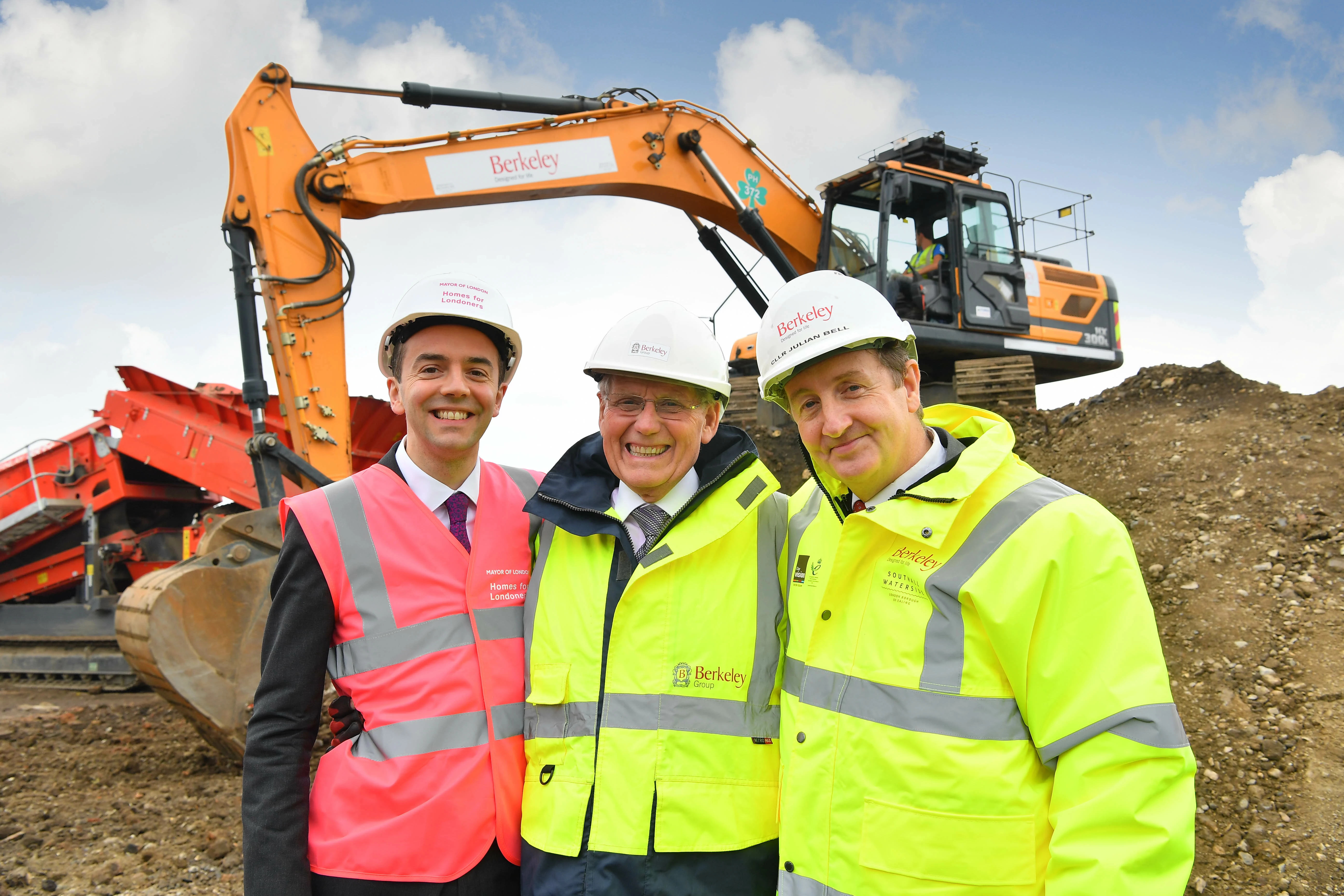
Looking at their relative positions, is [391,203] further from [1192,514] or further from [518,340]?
[1192,514]

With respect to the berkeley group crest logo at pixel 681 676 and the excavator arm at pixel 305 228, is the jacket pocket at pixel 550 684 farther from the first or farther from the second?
the excavator arm at pixel 305 228

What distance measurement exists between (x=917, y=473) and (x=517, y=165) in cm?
572

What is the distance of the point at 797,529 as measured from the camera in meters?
2.32

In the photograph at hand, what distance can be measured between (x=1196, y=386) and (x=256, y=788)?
9.67 m

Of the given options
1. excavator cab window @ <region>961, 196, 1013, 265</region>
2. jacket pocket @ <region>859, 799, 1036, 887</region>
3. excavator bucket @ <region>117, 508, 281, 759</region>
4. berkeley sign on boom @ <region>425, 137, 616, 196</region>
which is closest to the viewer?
jacket pocket @ <region>859, 799, 1036, 887</region>

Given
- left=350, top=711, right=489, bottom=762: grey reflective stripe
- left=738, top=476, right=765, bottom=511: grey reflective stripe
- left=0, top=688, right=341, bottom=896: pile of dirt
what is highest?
left=738, top=476, right=765, bottom=511: grey reflective stripe

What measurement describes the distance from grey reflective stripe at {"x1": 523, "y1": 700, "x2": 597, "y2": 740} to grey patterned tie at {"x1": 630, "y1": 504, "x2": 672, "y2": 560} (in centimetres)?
43

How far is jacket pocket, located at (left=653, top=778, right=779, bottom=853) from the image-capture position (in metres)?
1.93

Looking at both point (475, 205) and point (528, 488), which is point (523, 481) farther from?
point (475, 205)

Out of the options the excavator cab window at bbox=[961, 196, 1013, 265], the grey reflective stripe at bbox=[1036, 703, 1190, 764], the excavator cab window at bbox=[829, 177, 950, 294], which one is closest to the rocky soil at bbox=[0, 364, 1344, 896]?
the excavator cab window at bbox=[961, 196, 1013, 265]

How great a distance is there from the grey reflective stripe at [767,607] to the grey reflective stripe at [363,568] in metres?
0.88

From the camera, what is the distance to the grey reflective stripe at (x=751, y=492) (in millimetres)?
2252

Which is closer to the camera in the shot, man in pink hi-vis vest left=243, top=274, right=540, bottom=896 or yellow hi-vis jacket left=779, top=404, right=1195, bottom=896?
yellow hi-vis jacket left=779, top=404, right=1195, bottom=896

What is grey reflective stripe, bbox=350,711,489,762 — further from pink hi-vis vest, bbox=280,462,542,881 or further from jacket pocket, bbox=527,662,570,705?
jacket pocket, bbox=527,662,570,705
